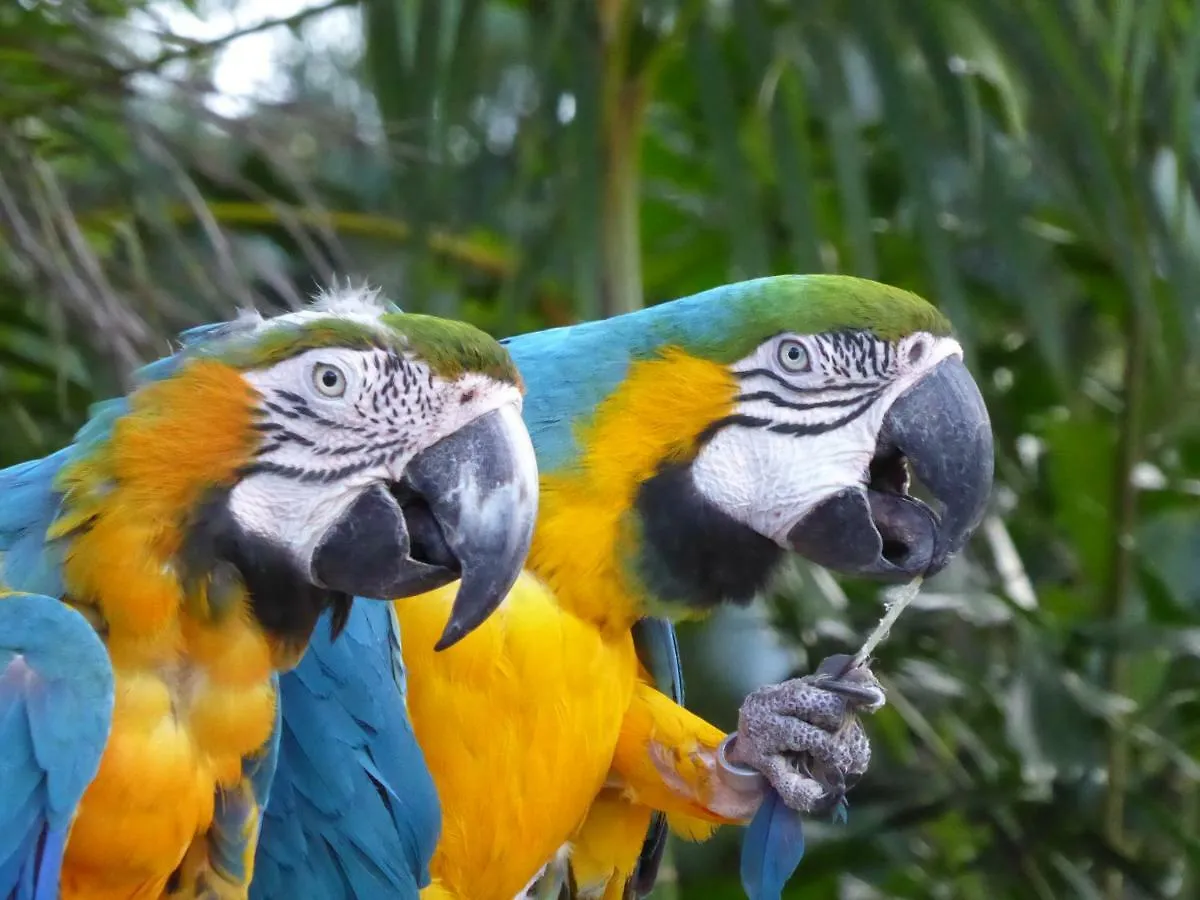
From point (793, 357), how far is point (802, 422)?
0.18 feet

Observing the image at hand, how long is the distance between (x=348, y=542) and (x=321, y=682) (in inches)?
11.5

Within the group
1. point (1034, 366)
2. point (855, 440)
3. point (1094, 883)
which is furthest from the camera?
point (1034, 366)

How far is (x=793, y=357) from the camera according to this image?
1.12m

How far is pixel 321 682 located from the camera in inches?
45.0

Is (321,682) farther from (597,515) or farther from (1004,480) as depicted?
(1004,480)

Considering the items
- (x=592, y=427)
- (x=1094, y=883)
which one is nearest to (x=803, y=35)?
(x=592, y=427)

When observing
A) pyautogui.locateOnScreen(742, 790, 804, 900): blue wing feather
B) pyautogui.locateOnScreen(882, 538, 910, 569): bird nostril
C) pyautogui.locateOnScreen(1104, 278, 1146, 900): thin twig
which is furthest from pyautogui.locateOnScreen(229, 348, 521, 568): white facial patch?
pyautogui.locateOnScreen(1104, 278, 1146, 900): thin twig

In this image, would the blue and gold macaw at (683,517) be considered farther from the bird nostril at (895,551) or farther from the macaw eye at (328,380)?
the macaw eye at (328,380)

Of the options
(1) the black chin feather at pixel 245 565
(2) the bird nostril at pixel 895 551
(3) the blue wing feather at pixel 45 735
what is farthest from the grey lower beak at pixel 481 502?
(2) the bird nostril at pixel 895 551

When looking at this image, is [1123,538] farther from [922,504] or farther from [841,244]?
[922,504]

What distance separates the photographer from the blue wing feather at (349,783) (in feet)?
3.67

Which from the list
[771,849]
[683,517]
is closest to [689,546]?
[683,517]

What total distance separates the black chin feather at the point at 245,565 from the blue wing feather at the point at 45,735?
8cm

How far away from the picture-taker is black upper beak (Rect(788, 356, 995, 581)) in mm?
1083
